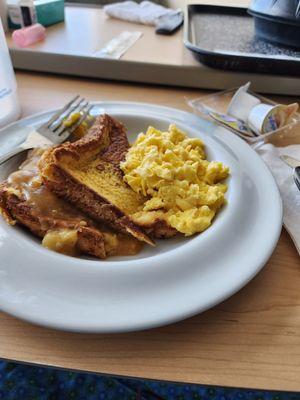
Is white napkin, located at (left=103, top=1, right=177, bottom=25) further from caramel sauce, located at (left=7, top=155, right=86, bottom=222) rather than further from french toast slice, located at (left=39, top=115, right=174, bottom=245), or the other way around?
caramel sauce, located at (left=7, top=155, right=86, bottom=222)

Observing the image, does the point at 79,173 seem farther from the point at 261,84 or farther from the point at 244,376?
the point at 261,84

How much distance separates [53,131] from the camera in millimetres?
929

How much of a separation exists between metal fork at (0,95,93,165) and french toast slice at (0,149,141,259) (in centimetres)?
14

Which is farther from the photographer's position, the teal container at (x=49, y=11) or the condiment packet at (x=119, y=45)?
the teal container at (x=49, y=11)

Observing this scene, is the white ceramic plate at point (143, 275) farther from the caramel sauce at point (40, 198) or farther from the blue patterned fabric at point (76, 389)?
the blue patterned fabric at point (76, 389)

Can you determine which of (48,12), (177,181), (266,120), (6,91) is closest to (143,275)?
(177,181)

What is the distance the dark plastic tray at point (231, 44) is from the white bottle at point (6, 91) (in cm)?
63

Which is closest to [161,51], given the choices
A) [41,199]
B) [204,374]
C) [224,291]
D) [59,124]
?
[59,124]

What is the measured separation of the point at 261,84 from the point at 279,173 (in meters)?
0.54

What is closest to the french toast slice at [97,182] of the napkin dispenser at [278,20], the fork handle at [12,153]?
the fork handle at [12,153]

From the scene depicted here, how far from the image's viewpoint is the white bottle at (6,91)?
1021mm

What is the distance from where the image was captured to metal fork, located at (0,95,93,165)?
0.87 meters

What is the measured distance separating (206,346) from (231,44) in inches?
47.1

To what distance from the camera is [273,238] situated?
0.64m
